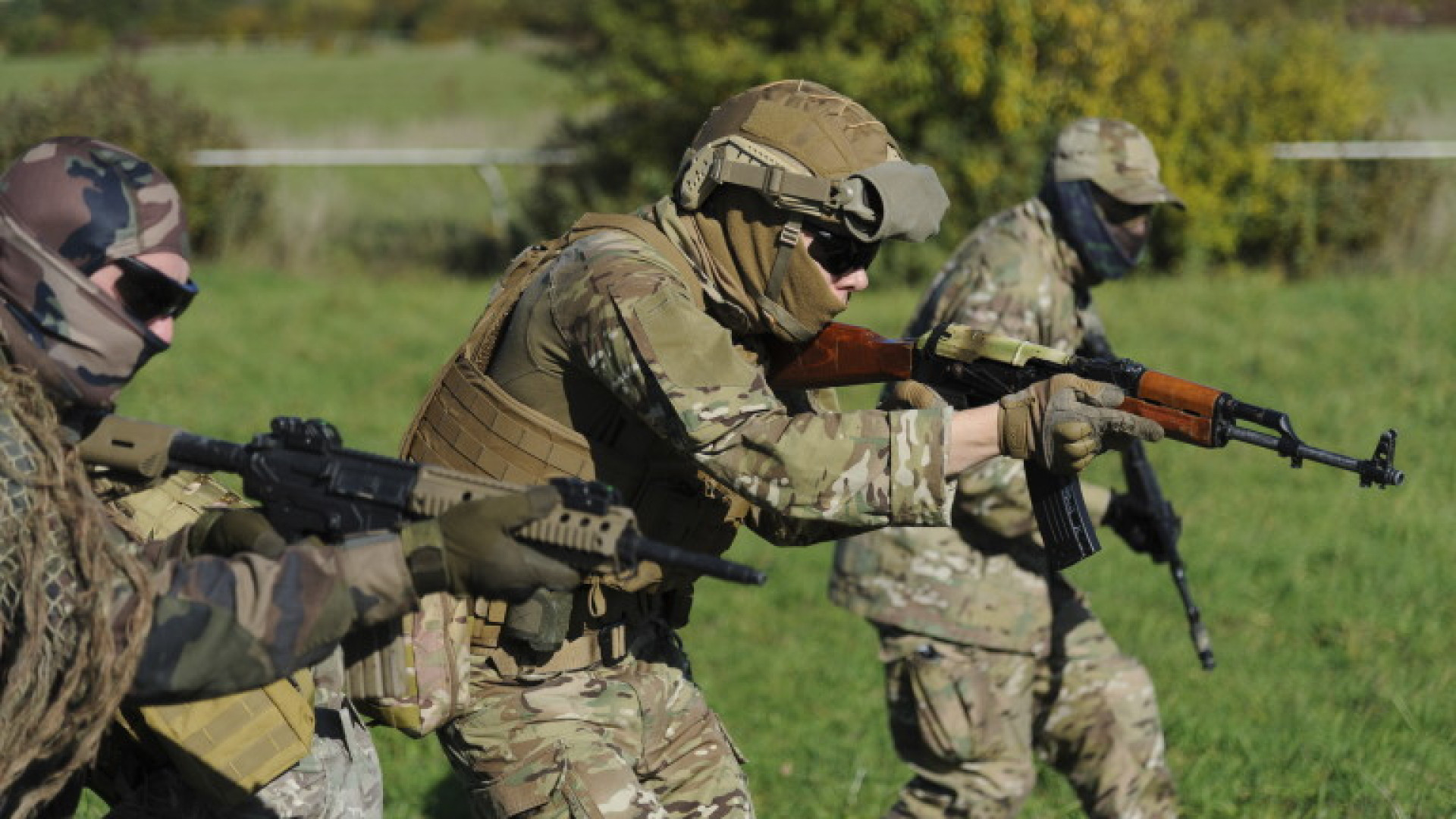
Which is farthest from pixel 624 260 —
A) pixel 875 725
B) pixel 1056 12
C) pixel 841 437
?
pixel 1056 12

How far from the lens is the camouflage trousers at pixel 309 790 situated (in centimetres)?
351

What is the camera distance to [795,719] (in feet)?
22.9

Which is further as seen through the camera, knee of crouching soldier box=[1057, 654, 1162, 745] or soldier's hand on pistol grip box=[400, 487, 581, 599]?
knee of crouching soldier box=[1057, 654, 1162, 745]

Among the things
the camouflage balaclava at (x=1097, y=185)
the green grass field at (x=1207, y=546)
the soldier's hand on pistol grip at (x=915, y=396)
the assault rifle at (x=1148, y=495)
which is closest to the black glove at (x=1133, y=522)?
the assault rifle at (x=1148, y=495)

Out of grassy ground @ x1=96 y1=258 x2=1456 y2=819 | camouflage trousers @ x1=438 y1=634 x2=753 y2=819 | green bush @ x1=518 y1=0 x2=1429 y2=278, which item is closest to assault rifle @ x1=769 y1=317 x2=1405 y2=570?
camouflage trousers @ x1=438 y1=634 x2=753 y2=819

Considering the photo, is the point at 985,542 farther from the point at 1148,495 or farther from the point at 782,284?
the point at 782,284

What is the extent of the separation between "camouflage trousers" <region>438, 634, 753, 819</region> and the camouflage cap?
7.58 ft

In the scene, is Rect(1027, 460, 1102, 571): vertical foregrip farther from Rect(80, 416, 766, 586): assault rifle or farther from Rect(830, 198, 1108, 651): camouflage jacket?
Rect(80, 416, 766, 586): assault rifle

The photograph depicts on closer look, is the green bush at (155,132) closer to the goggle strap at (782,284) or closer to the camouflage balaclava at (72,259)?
the goggle strap at (782,284)

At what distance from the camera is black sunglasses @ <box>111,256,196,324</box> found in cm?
303

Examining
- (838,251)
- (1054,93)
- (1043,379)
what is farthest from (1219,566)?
(1054,93)

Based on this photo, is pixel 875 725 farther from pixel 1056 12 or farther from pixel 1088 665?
pixel 1056 12

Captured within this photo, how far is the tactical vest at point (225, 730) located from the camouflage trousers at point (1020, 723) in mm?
2209

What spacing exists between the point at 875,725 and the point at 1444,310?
26.5 ft
